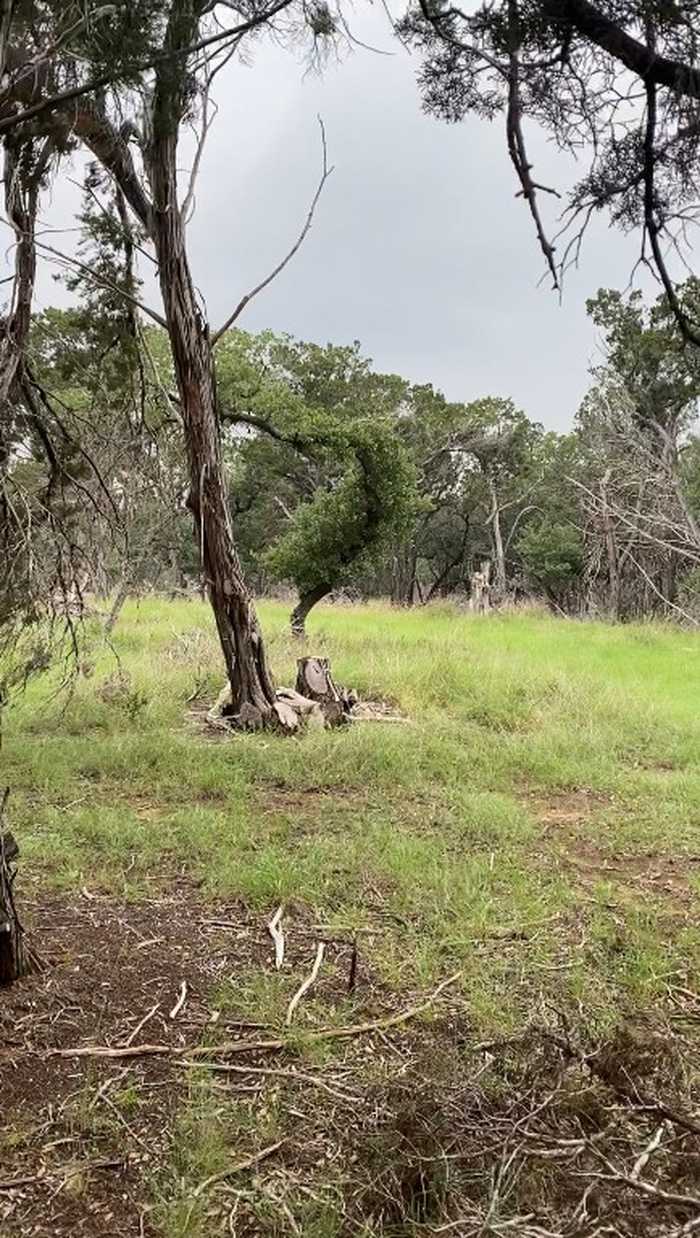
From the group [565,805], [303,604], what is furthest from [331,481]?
[565,805]

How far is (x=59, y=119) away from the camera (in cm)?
285

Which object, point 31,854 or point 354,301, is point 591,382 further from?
point 31,854

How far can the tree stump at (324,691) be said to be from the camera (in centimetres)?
731

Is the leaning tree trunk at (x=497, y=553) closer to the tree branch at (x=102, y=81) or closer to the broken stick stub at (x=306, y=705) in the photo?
the broken stick stub at (x=306, y=705)

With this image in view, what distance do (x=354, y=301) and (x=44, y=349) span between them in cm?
243

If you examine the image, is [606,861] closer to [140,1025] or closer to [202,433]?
[140,1025]

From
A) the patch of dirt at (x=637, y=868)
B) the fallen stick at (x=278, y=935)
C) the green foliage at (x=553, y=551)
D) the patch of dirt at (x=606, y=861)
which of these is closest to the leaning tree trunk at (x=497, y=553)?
the green foliage at (x=553, y=551)

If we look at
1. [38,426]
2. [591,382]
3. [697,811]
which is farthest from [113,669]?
[591,382]

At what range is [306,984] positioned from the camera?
282cm

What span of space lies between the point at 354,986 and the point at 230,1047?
51 cm

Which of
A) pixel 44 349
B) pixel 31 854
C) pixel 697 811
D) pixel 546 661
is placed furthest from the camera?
pixel 546 661

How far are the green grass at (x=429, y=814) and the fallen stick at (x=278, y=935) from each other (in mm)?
133

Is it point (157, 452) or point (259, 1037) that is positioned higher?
point (157, 452)

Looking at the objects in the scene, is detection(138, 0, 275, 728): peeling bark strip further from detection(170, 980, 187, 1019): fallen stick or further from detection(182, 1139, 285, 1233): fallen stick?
detection(182, 1139, 285, 1233): fallen stick
